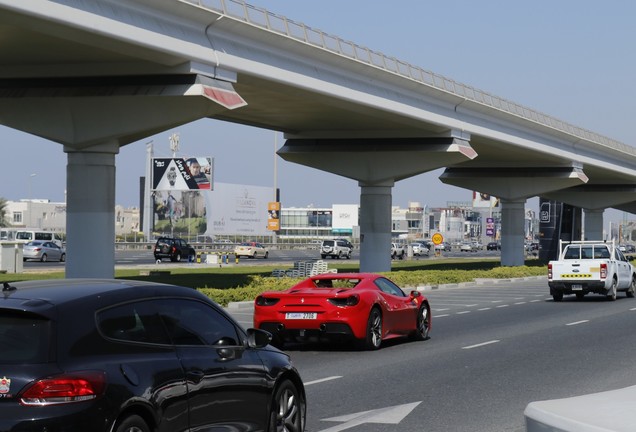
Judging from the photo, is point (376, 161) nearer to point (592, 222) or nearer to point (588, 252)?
point (588, 252)

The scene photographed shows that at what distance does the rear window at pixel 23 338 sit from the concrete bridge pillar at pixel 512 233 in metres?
67.5

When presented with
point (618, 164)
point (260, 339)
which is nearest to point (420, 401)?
point (260, 339)

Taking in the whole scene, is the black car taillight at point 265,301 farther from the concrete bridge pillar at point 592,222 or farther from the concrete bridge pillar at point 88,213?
the concrete bridge pillar at point 592,222

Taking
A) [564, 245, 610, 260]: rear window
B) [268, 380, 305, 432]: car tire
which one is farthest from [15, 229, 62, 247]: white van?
[268, 380, 305, 432]: car tire

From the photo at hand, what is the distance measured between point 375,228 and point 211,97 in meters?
23.9

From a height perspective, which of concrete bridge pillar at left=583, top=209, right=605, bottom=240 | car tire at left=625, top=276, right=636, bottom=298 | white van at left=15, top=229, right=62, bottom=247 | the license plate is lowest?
car tire at left=625, top=276, right=636, bottom=298

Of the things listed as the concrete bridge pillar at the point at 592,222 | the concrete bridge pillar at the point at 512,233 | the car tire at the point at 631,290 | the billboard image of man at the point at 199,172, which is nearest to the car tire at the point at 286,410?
the car tire at the point at 631,290

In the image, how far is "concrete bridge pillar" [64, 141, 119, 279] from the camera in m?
34.5

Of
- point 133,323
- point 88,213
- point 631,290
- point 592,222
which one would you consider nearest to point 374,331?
point 133,323

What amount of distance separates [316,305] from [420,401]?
5.46 meters

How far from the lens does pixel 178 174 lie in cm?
11844

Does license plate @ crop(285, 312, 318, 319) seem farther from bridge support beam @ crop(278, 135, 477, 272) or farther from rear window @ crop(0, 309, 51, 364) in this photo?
bridge support beam @ crop(278, 135, 477, 272)

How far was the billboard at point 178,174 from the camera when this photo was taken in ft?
388

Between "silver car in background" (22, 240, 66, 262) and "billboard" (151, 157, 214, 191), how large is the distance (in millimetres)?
49008
